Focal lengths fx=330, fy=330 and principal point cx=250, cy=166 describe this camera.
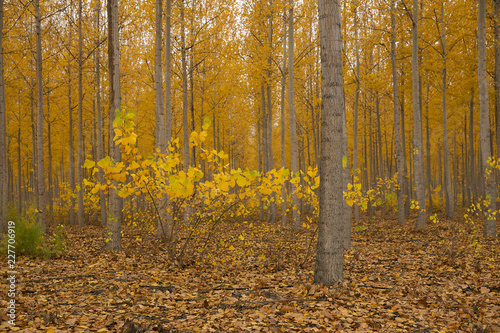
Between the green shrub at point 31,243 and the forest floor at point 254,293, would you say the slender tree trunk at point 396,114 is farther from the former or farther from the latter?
the green shrub at point 31,243

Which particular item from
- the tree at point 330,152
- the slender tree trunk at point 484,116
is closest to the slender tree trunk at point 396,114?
the slender tree trunk at point 484,116

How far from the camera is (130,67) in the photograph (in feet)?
44.5

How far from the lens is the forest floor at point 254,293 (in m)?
2.93

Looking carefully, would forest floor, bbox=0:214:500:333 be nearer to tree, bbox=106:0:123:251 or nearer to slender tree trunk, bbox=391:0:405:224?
tree, bbox=106:0:123:251

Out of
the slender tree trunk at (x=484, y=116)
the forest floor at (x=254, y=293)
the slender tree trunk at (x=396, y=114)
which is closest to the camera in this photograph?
the forest floor at (x=254, y=293)

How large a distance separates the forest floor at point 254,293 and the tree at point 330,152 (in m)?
0.32

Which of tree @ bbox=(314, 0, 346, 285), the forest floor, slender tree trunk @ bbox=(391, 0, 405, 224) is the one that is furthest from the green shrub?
slender tree trunk @ bbox=(391, 0, 405, 224)

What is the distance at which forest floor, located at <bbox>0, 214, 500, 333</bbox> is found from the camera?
2.93m

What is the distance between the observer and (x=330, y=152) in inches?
152

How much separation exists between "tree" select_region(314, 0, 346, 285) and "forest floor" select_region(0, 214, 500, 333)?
1.06ft

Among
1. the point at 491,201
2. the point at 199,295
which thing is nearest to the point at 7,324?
the point at 199,295

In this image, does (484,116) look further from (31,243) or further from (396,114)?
(31,243)

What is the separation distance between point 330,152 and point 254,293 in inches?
74.0

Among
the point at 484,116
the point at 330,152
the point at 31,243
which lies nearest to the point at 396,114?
the point at 484,116
